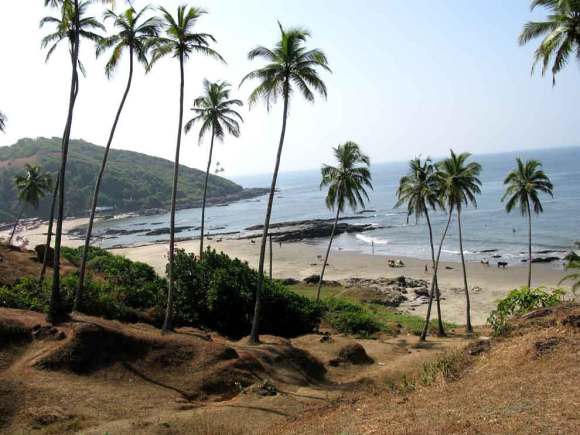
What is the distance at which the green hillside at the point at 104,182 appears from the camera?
5310 inches

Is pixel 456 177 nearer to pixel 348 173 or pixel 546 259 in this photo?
pixel 348 173

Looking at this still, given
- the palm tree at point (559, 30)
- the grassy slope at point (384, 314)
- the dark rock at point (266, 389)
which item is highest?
the palm tree at point (559, 30)

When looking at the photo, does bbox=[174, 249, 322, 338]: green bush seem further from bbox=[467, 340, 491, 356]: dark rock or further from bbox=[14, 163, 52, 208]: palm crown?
bbox=[14, 163, 52, 208]: palm crown

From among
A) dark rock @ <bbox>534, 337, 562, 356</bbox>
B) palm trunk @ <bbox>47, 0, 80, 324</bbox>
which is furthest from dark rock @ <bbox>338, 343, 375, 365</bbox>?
palm trunk @ <bbox>47, 0, 80, 324</bbox>

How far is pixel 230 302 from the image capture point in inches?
952

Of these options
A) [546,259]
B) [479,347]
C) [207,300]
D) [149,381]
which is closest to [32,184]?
[207,300]

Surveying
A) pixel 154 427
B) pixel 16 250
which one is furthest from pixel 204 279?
pixel 16 250

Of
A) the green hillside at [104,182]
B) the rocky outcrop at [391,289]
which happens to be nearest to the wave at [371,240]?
the rocky outcrop at [391,289]

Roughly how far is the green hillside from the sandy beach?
67.4 meters

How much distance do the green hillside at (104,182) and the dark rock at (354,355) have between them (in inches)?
4796

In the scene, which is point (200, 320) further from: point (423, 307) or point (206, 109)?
point (423, 307)

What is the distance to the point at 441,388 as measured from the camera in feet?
42.6

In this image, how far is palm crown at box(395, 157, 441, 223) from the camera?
30.0 m

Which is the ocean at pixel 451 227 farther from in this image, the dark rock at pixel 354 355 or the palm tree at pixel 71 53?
the palm tree at pixel 71 53
